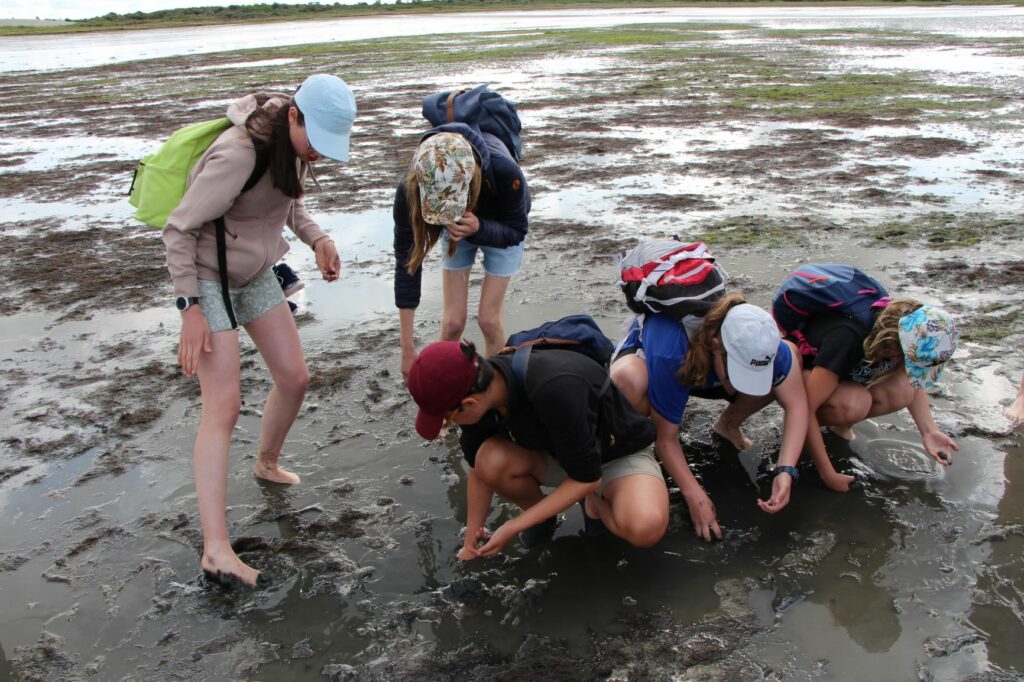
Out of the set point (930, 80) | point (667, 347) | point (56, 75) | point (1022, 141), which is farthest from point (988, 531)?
point (56, 75)

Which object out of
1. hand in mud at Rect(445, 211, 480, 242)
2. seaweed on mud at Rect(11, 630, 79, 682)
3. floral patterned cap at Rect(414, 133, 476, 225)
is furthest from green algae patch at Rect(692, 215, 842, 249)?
seaweed on mud at Rect(11, 630, 79, 682)

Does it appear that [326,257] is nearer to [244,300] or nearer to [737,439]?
[244,300]

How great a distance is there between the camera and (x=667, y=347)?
10.5ft

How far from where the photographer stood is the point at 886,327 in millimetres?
3139

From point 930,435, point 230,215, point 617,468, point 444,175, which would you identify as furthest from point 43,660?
point 930,435

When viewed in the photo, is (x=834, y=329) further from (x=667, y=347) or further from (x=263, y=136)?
(x=263, y=136)

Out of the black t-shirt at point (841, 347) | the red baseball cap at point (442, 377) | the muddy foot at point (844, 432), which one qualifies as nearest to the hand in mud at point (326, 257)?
the red baseball cap at point (442, 377)

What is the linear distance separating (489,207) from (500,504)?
140cm

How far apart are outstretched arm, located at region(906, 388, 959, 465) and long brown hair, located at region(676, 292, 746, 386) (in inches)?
40.0

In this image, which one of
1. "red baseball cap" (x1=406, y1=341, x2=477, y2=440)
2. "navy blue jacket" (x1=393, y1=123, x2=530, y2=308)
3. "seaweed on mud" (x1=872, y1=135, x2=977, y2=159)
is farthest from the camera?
"seaweed on mud" (x1=872, y1=135, x2=977, y2=159)

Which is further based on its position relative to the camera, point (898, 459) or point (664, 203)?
point (664, 203)

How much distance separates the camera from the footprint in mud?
3.58m

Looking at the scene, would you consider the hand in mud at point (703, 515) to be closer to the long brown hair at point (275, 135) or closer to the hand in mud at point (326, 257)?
the hand in mud at point (326, 257)

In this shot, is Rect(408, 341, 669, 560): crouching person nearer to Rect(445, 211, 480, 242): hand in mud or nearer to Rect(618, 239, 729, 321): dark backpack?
Rect(618, 239, 729, 321): dark backpack
